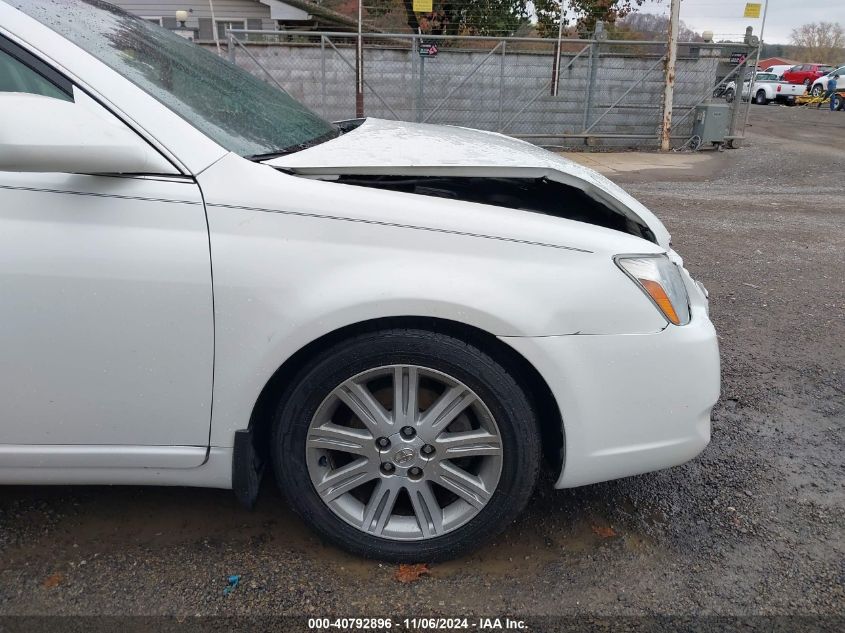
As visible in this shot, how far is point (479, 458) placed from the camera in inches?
91.0

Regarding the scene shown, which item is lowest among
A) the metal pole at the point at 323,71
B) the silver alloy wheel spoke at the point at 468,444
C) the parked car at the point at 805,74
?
the silver alloy wheel spoke at the point at 468,444

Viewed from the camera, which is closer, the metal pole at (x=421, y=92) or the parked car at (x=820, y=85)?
the metal pole at (x=421, y=92)

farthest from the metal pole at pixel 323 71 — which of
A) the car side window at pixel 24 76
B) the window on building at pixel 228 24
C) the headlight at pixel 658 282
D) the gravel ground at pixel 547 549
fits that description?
the headlight at pixel 658 282

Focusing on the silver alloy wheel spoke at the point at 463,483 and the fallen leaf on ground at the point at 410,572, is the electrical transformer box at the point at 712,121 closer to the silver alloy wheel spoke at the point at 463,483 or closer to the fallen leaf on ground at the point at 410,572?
the silver alloy wheel spoke at the point at 463,483

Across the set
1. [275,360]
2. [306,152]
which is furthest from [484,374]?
[306,152]

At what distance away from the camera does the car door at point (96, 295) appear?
196cm

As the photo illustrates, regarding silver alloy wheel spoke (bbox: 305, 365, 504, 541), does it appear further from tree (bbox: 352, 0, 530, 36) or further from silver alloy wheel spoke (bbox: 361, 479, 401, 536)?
tree (bbox: 352, 0, 530, 36)

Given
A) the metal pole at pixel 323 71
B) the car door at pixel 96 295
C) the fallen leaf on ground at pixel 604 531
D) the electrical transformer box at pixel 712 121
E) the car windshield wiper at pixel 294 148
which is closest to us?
the car door at pixel 96 295

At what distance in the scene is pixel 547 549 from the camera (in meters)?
2.42

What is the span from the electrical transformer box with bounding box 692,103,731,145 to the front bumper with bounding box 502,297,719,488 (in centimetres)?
1362

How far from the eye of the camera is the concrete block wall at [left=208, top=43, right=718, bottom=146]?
44.6ft

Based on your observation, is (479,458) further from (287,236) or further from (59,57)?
(59,57)

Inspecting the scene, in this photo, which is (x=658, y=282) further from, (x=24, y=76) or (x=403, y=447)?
(x=24, y=76)

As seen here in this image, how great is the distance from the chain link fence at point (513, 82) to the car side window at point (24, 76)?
1175 cm
